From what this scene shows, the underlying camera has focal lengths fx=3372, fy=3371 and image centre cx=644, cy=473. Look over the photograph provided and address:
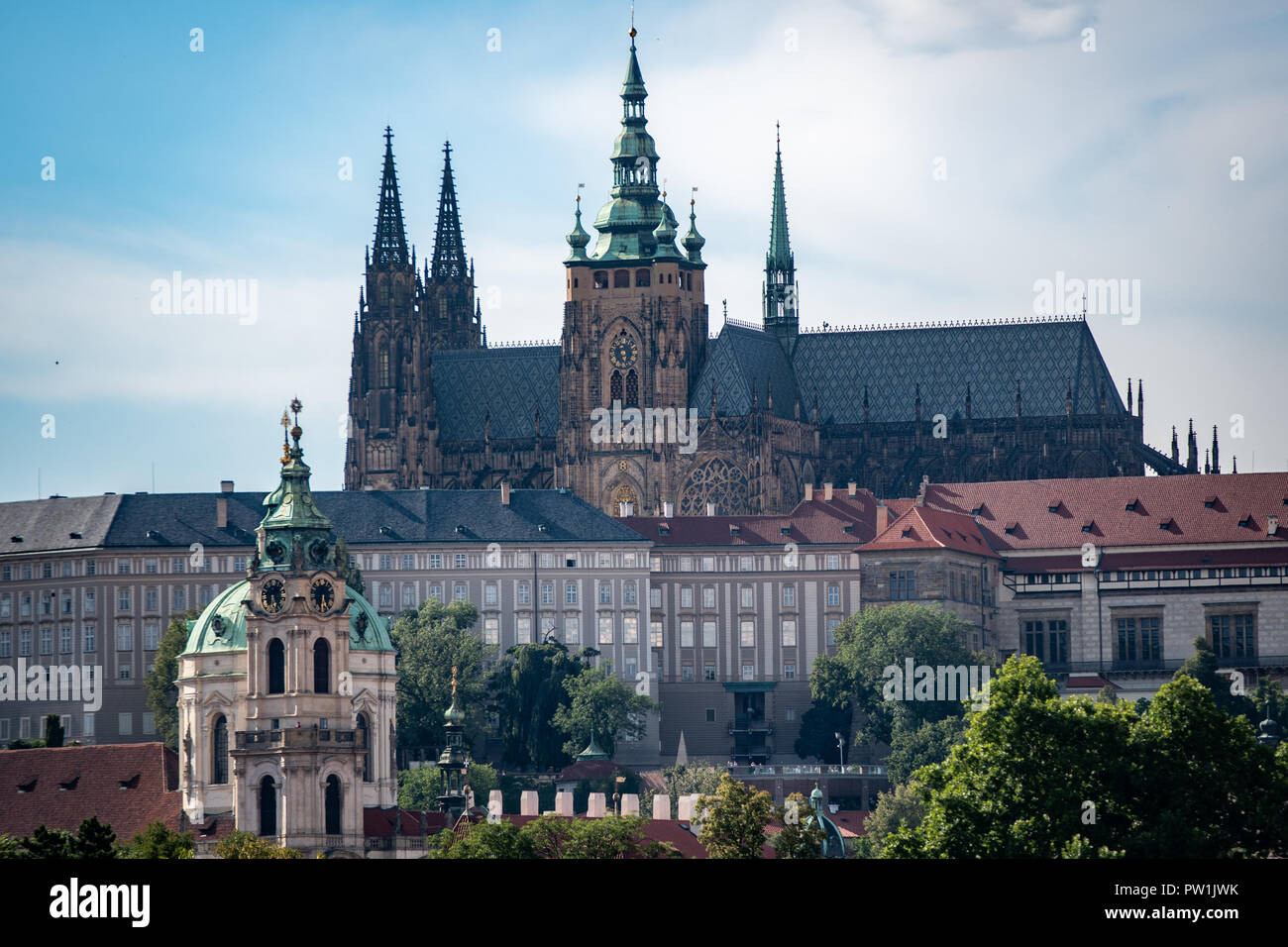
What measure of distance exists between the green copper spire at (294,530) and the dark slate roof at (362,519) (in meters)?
49.1

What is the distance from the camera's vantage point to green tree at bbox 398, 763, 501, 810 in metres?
145

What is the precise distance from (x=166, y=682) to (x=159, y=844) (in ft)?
164

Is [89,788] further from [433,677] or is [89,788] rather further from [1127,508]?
[1127,508]

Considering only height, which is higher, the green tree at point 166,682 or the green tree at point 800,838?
the green tree at point 166,682

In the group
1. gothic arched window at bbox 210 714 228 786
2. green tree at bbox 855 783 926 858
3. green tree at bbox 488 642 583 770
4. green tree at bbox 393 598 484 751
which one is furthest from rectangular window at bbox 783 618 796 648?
gothic arched window at bbox 210 714 228 786

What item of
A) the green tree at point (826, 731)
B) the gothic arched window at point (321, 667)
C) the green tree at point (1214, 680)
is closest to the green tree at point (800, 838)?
the gothic arched window at point (321, 667)

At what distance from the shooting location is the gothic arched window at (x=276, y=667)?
12456 centimetres

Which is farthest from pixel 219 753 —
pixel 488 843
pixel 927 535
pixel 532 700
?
pixel 927 535

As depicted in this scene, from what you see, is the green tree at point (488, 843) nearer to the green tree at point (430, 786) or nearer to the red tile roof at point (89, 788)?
the red tile roof at point (89, 788)

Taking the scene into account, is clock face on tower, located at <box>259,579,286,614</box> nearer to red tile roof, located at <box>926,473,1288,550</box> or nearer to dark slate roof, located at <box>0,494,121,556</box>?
dark slate roof, located at <box>0,494,121,556</box>

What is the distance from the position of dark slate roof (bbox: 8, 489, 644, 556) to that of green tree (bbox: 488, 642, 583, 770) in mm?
13192

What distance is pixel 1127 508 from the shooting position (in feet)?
627
